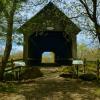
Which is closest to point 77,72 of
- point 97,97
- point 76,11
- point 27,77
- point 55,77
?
point 55,77

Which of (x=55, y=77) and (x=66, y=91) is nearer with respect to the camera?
(x=66, y=91)

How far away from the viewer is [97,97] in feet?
50.0

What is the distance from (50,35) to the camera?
103 feet

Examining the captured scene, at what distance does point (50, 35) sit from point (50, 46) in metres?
3.84

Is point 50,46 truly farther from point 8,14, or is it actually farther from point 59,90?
point 59,90

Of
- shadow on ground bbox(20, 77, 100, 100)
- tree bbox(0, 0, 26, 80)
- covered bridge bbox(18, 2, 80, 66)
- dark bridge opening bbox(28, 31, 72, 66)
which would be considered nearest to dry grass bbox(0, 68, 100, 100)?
shadow on ground bbox(20, 77, 100, 100)

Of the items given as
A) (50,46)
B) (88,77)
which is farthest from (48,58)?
(88,77)

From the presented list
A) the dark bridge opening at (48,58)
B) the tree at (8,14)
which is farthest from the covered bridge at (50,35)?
the dark bridge opening at (48,58)

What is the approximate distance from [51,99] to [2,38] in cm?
715

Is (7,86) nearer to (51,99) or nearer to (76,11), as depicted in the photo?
(51,99)

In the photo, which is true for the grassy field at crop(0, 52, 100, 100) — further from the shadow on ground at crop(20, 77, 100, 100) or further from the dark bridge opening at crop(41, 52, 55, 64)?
the dark bridge opening at crop(41, 52, 55, 64)

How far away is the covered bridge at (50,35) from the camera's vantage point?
1899cm

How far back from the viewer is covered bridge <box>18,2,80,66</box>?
62.3ft

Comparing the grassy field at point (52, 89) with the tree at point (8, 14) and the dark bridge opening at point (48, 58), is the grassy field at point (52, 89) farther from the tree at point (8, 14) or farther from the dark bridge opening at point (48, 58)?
the dark bridge opening at point (48, 58)
